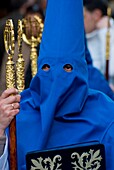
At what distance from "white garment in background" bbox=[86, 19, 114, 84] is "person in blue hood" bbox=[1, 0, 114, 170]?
13.5 feet

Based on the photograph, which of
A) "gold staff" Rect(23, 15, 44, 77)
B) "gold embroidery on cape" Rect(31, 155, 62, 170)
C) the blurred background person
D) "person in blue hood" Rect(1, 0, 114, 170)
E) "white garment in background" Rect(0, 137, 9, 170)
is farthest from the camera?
the blurred background person

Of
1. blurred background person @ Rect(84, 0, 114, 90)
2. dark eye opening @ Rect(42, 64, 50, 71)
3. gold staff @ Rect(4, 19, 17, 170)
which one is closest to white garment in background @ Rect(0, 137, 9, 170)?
gold staff @ Rect(4, 19, 17, 170)

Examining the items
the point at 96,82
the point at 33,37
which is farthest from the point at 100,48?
the point at 33,37

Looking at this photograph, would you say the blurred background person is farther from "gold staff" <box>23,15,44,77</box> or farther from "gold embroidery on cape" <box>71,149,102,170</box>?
"gold embroidery on cape" <box>71,149,102,170</box>

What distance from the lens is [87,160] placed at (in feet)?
12.5

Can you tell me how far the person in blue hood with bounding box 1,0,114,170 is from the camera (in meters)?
3.98

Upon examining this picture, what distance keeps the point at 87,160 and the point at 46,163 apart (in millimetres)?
225

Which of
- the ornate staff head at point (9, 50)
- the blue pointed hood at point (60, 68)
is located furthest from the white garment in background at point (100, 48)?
the ornate staff head at point (9, 50)

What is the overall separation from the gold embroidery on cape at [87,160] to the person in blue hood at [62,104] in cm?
18

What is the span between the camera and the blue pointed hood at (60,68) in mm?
3957

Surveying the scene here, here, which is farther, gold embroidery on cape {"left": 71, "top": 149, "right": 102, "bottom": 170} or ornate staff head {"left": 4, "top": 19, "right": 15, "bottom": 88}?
ornate staff head {"left": 4, "top": 19, "right": 15, "bottom": 88}

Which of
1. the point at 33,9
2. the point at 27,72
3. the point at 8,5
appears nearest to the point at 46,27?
the point at 27,72

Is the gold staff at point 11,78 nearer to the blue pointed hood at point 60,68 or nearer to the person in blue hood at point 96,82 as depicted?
the blue pointed hood at point 60,68

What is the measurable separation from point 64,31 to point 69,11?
155mm
